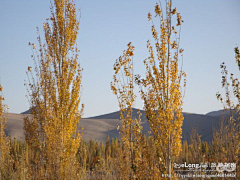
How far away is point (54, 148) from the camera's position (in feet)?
26.1

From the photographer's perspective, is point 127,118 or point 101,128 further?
point 101,128

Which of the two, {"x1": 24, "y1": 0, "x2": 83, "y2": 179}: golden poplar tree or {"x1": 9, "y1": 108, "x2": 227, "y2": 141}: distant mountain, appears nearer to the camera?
{"x1": 24, "y1": 0, "x2": 83, "y2": 179}: golden poplar tree

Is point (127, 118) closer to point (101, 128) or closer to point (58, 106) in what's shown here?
point (58, 106)

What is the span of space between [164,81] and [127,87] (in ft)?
6.23

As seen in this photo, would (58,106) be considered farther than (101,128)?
No

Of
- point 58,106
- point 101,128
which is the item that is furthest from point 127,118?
point 101,128

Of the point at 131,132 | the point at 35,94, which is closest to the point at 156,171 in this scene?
the point at 131,132

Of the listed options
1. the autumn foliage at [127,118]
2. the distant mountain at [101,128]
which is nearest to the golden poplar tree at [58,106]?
the autumn foliage at [127,118]

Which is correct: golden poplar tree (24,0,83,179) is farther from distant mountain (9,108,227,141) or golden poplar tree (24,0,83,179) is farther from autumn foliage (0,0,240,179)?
distant mountain (9,108,227,141)

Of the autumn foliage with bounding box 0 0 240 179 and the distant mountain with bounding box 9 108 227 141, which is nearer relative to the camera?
the autumn foliage with bounding box 0 0 240 179

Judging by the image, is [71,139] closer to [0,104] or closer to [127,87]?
[127,87]

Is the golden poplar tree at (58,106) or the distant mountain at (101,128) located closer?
the golden poplar tree at (58,106)

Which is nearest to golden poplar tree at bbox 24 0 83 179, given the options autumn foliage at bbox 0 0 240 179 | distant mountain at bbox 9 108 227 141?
autumn foliage at bbox 0 0 240 179

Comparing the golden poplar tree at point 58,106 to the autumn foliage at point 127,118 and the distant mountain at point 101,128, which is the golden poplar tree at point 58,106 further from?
the distant mountain at point 101,128
